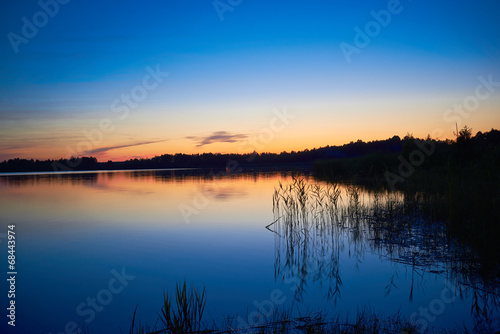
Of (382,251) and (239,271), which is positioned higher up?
(382,251)

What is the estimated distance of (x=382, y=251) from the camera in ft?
25.1

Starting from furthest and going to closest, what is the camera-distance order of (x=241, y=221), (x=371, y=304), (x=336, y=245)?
1. (x=241, y=221)
2. (x=336, y=245)
3. (x=371, y=304)

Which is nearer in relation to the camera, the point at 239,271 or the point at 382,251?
the point at 239,271

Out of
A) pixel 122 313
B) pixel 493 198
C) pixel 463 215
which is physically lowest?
pixel 122 313

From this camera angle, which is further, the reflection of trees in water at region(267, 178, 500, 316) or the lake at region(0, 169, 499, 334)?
the reflection of trees in water at region(267, 178, 500, 316)

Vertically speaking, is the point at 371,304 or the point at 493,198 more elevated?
the point at 493,198

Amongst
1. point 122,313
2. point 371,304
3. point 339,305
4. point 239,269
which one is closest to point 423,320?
point 371,304

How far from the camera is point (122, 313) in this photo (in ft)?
16.5

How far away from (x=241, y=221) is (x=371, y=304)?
7.84m

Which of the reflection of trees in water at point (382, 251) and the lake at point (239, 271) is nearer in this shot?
the lake at point (239, 271)

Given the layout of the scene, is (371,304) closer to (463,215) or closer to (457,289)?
(457,289)

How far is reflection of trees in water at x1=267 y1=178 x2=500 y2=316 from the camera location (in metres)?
5.46

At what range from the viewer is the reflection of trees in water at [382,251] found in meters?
5.46

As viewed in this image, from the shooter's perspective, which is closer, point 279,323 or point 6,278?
point 279,323
